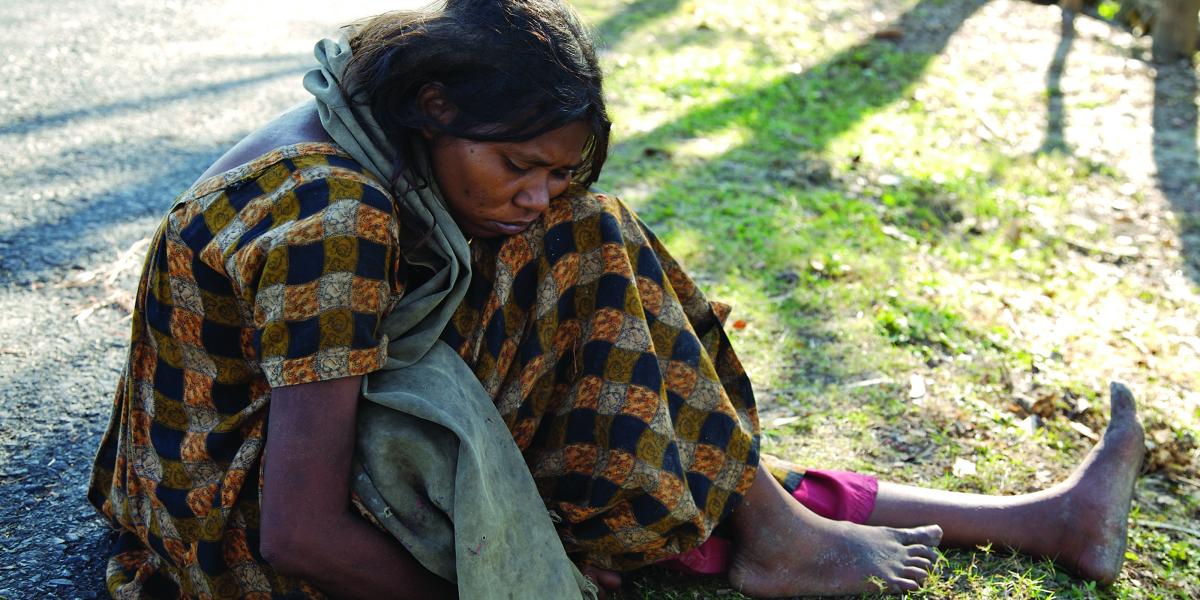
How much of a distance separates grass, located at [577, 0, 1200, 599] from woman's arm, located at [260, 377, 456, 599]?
765 millimetres

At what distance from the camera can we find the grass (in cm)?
279

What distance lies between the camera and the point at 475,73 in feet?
5.96

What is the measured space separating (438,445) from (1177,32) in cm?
673

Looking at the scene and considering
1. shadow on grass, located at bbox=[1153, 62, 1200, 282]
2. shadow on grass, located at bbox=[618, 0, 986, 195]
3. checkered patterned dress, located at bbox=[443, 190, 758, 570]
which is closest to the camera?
checkered patterned dress, located at bbox=[443, 190, 758, 570]

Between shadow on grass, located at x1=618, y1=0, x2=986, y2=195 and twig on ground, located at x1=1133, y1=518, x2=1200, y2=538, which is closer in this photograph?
twig on ground, located at x1=1133, y1=518, x2=1200, y2=538

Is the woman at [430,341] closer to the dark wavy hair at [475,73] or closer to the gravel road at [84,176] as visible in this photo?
the dark wavy hair at [475,73]

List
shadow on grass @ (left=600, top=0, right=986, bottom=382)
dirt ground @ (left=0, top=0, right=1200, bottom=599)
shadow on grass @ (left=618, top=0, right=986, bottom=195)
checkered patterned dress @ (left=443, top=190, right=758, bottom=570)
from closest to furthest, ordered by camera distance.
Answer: checkered patterned dress @ (left=443, top=190, right=758, bottom=570), dirt ground @ (left=0, top=0, right=1200, bottom=599), shadow on grass @ (left=600, top=0, right=986, bottom=382), shadow on grass @ (left=618, top=0, right=986, bottom=195)

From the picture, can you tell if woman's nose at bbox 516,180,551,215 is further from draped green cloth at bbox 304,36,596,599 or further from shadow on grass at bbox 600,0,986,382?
shadow on grass at bbox 600,0,986,382

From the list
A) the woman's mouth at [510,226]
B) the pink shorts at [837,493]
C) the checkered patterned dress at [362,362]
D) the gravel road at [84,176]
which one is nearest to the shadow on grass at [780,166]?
the pink shorts at [837,493]

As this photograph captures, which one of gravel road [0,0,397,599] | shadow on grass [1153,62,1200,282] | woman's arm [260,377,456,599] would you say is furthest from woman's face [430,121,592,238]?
shadow on grass [1153,62,1200,282]

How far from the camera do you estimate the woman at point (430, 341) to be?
1.65 m

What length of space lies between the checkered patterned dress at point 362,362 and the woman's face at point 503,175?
0.24 ft

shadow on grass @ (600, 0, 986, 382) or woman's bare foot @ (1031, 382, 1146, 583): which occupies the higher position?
woman's bare foot @ (1031, 382, 1146, 583)

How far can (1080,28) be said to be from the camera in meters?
7.48
